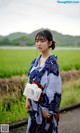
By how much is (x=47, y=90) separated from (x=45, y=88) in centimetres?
2

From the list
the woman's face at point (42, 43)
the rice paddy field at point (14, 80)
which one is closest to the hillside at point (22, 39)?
the rice paddy field at point (14, 80)

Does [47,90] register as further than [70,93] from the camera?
No

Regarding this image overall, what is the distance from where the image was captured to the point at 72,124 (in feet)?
10.7

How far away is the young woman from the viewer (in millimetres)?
1928

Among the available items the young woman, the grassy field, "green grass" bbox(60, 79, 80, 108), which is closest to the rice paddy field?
the grassy field

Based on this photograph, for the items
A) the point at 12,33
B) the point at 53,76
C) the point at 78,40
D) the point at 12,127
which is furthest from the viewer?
the point at 78,40

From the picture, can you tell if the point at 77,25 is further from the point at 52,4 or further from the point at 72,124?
the point at 72,124

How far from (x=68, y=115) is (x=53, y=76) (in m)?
1.78

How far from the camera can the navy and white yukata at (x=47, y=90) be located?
1.92 meters

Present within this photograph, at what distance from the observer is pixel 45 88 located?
1935 mm

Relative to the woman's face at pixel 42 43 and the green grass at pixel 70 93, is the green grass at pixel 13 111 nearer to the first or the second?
the green grass at pixel 70 93

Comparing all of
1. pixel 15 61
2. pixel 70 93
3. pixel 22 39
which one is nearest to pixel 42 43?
pixel 15 61

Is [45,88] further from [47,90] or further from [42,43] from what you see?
[42,43]

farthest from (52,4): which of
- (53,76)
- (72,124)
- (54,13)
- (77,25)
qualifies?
(53,76)
